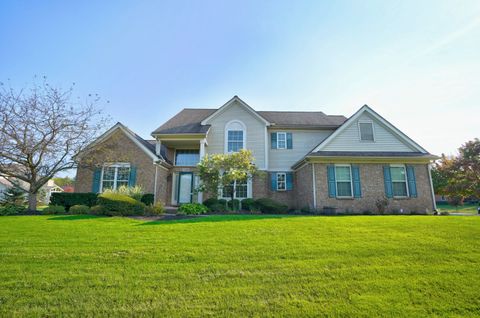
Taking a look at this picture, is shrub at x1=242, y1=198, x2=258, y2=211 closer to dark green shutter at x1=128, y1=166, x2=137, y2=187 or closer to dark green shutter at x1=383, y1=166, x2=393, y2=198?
dark green shutter at x1=128, y1=166, x2=137, y2=187

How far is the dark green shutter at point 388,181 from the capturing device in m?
14.5

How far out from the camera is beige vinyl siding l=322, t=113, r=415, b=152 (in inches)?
613

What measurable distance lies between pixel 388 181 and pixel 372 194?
1.41 meters

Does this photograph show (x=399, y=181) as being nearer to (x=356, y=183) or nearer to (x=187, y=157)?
(x=356, y=183)

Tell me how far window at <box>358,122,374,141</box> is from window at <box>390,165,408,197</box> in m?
2.45

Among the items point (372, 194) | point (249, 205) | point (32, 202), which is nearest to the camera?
point (32, 202)

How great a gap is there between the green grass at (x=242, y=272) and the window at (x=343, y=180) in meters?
7.26

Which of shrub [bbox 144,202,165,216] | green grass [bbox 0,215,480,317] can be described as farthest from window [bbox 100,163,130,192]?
green grass [bbox 0,215,480,317]

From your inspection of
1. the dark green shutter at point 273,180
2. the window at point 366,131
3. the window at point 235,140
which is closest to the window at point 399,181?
the window at point 366,131

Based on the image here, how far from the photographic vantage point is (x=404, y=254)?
536cm

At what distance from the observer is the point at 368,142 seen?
15742mm

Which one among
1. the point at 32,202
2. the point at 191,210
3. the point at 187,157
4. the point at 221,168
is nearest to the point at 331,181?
the point at 221,168

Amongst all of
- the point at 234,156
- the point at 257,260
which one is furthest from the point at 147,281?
the point at 234,156

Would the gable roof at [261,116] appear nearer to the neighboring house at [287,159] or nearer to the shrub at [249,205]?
the neighboring house at [287,159]
